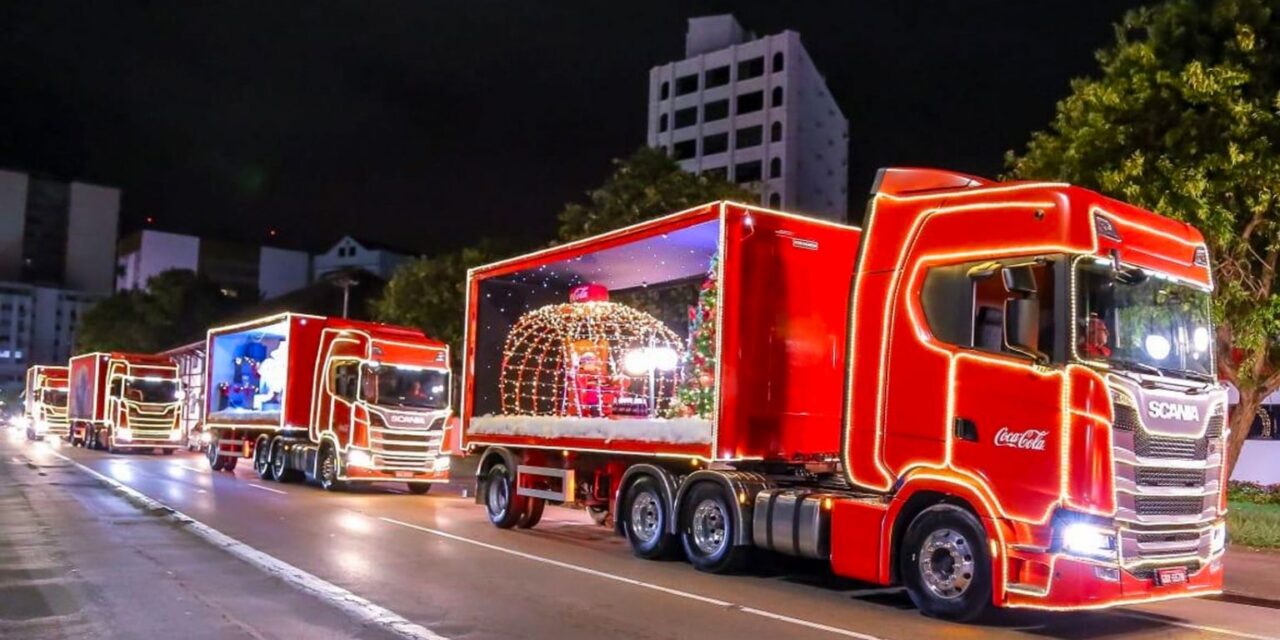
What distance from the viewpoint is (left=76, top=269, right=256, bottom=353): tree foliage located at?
243ft

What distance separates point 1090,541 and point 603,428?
6.80 metres

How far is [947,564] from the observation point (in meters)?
9.80

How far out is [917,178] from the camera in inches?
432

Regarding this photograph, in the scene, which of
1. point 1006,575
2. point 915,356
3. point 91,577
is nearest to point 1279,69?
point 915,356

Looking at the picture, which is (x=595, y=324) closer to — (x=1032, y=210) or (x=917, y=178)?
(x=917, y=178)

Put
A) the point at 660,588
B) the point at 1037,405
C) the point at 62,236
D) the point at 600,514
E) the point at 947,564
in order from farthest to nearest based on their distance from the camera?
1. the point at 62,236
2. the point at 600,514
3. the point at 660,588
4. the point at 947,564
5. the point at 1037,405

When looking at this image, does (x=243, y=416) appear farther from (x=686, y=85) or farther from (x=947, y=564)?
(x=686, y=85)

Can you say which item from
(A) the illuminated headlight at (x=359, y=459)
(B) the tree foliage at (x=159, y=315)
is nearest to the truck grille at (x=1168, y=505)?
(A) the illuminated headlight at (x=359, y=459)

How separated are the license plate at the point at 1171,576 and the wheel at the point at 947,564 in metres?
1.31

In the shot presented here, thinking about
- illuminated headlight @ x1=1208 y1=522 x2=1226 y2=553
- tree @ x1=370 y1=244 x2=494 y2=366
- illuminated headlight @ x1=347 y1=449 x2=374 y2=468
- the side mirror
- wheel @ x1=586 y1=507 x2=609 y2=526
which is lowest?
wheel @ x1=586 y1=507 x2=609 y2=526

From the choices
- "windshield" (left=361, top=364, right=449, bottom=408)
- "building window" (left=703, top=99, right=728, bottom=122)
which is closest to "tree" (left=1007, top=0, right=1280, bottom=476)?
"windshield" (left=361, top=364, right=449, bottom=408)

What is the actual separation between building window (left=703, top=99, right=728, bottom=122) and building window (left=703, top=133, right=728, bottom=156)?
4.03 feet

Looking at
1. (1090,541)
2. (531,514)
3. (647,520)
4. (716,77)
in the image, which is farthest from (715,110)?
(1090,541)

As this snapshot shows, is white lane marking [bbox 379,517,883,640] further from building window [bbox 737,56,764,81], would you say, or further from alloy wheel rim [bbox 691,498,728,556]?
building window [bbox 737,56,764,81]
